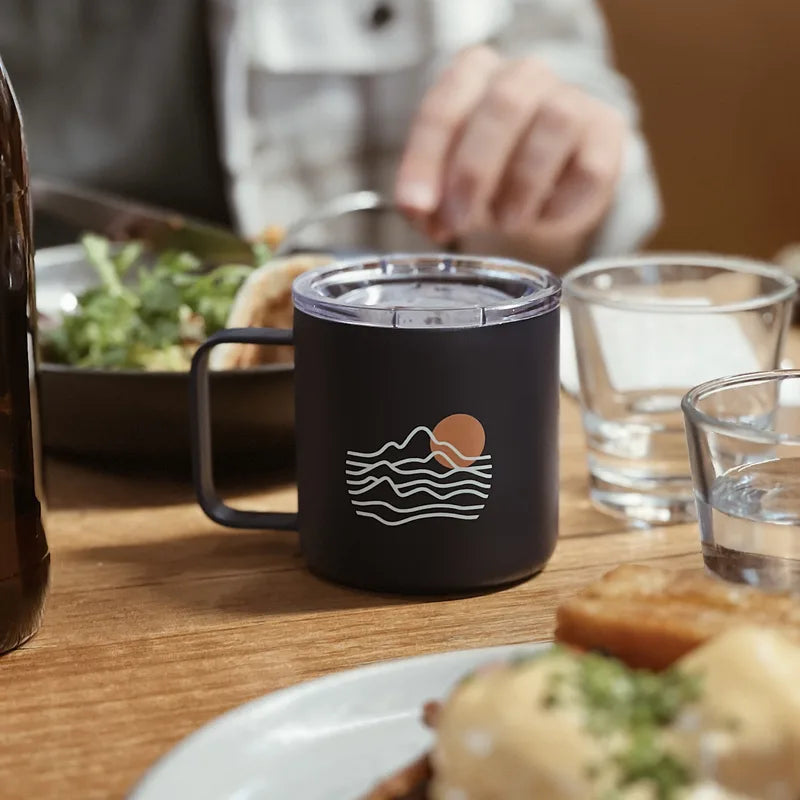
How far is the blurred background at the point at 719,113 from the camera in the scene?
8.21 feet

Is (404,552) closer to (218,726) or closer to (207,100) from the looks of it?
(218,726)

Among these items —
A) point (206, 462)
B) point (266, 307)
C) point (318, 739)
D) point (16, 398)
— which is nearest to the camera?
point (318, 739)

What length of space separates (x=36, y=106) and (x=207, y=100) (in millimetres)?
237

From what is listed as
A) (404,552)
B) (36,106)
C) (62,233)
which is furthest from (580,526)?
(36,106)

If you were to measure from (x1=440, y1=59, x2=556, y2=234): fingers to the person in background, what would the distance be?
0.55 ft

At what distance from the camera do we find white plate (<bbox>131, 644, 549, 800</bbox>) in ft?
1.45

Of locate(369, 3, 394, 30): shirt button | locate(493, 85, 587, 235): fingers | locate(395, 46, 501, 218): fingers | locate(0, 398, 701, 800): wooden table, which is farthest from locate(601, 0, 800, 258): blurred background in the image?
locate(0, 398, 701, 800): wooden table

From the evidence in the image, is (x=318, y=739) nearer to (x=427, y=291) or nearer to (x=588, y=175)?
(x=427, y=291)

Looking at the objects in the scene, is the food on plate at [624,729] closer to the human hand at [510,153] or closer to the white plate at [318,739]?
the white plate at [318,739]

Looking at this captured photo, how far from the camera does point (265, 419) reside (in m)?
0.80

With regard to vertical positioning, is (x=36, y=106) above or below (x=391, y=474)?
above

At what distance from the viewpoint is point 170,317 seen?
0.92 meters

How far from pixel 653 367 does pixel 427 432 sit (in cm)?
24

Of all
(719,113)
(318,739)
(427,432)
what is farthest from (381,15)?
(318,739)
